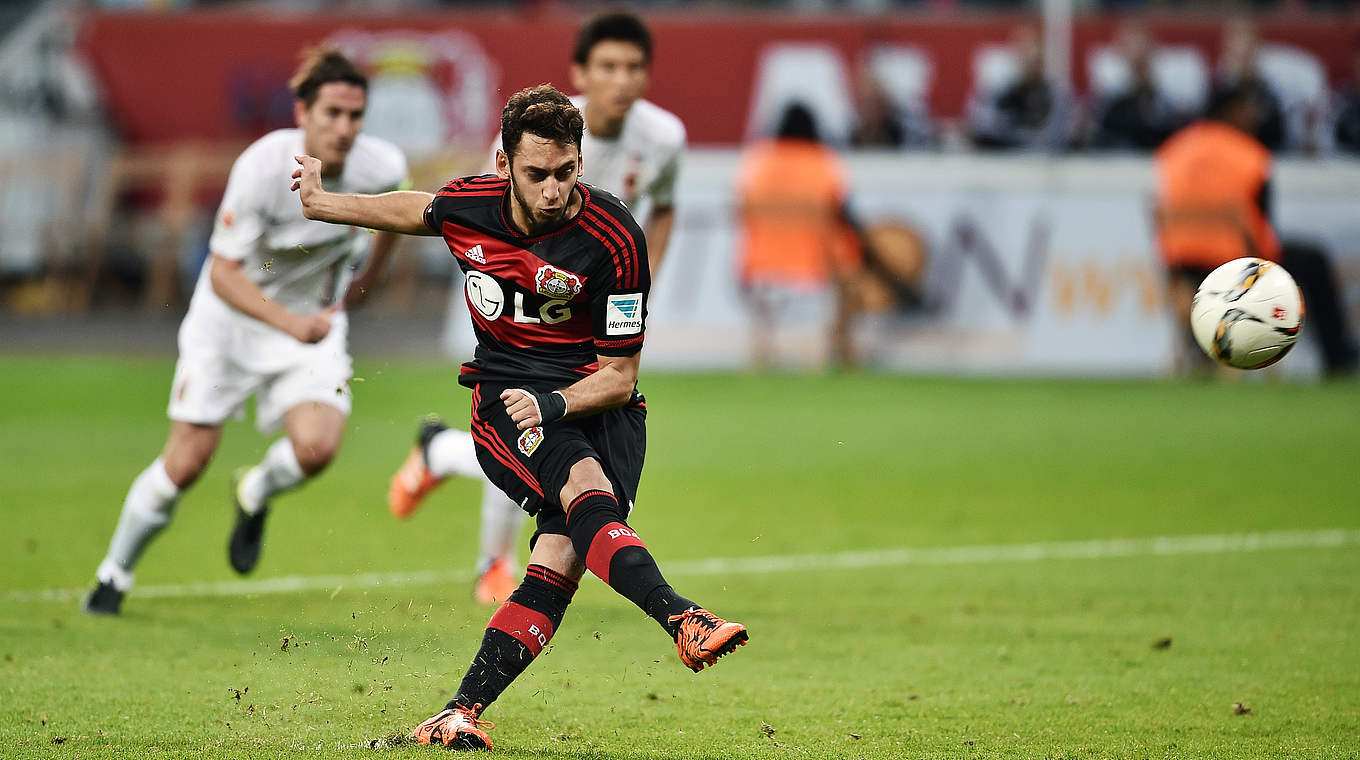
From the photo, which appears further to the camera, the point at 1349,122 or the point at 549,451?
the point at 1349,122

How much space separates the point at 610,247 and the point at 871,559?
3754 mm

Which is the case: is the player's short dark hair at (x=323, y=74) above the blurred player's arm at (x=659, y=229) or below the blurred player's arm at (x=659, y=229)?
above

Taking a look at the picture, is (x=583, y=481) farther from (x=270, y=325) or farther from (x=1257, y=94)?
(x=1257, y=94)

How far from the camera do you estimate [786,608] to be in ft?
23.2

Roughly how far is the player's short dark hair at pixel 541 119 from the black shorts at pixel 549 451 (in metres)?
0.79

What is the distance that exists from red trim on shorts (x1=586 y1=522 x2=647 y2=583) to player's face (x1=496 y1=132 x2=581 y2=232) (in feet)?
2.99

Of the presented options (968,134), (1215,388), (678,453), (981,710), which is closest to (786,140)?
(968,134)

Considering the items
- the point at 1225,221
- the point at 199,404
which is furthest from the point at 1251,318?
the point at 1225,221

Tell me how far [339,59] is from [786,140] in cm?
1031

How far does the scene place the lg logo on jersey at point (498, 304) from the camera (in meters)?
4.89

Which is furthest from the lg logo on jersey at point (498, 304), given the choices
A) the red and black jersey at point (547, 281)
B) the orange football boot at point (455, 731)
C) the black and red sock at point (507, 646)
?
the orange football boot at point (455, 731)

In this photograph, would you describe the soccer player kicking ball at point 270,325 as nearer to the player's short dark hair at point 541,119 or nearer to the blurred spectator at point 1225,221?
the player's short dark hair at point 541,119

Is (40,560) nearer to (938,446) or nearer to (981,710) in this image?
(981,710)

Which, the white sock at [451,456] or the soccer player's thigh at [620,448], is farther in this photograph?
the white sock at [451,456]
